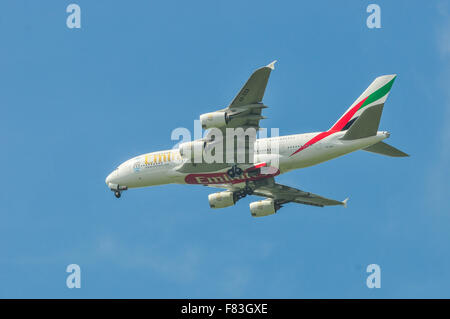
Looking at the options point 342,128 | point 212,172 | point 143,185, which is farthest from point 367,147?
point 143,185

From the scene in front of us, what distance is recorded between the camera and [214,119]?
4572 cm

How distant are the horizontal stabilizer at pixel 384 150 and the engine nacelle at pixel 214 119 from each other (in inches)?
424

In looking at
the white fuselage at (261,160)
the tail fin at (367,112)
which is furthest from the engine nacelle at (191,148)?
the tail fin at (367,112)

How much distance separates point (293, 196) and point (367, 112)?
12954mm

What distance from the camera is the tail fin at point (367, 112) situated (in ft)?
155

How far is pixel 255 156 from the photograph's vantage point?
51.1 meters

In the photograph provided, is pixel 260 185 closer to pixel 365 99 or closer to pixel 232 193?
pixel 232 193

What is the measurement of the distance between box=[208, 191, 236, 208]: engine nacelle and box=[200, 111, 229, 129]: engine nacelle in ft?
36.5

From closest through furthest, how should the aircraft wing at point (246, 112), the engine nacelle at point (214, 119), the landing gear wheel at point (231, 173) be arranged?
the aircraft wing at point (246, 112) < the engine nacelle at point (214, 119) < the landing gear wheel at point (231, 173)

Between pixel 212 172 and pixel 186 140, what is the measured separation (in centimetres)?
314

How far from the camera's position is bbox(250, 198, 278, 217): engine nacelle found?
57.8 meters

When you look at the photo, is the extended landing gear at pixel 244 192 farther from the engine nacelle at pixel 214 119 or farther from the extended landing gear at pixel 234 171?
the engine nacelle at pixel 214 119

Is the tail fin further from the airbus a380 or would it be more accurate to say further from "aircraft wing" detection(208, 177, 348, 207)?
"aircraft wing" detection(208, 177, 348, 207)

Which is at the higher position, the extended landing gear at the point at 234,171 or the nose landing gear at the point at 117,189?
the nose landing gear at the point at 117,189
